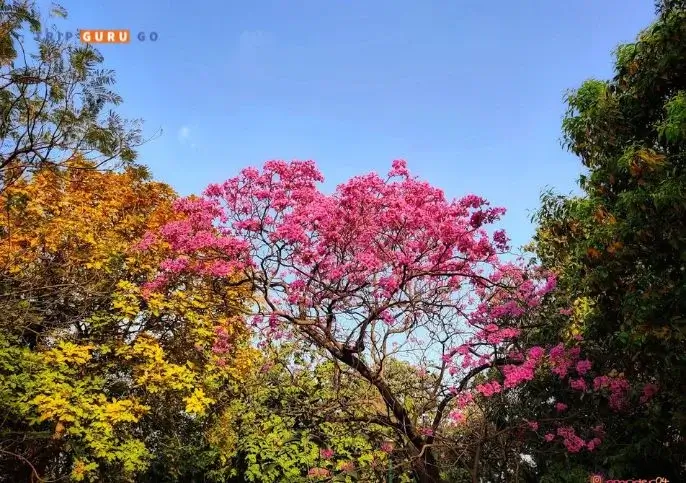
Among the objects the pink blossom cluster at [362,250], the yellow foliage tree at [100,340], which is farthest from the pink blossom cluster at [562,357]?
the yellow foliage tree at [100,340]

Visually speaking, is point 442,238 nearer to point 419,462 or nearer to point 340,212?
point 340,212

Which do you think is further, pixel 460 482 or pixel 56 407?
pixel 460 482

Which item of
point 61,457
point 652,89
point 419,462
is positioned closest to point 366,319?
point 419,462

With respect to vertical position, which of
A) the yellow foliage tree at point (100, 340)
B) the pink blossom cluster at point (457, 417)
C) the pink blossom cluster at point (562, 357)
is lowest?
the pink blossom cluster at point (457, 417)

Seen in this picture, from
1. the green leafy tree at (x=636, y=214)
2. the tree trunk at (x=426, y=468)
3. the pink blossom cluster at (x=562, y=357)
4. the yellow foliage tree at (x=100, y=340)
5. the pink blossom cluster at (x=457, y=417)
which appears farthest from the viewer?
the pink blossom cluster at (x=457, y=417)

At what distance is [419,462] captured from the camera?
8062 millimetres

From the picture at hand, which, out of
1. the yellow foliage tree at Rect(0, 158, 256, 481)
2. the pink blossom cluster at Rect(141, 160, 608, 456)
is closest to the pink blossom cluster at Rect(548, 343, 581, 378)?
the pink blossom cluster at Rect(141, 160, 608, 456)

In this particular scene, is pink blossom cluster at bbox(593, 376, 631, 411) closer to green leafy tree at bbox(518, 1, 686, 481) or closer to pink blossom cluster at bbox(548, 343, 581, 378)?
green leafy tree at bbox(518, 1, 686, 481)

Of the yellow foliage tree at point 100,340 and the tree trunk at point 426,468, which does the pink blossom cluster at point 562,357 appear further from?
the yellow foliage tree at point 100,340

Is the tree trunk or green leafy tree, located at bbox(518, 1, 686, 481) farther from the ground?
green leafy tree, located at bbox(518, 1, 686, 481)

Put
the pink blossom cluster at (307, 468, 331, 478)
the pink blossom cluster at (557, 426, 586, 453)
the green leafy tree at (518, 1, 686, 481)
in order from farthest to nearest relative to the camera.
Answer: the pink blossom cluster at (307, 468, 331, 478)
the pink blossom cluster at (557, 426, 586, 453)
the green leafy tree at (518, 1, 686, 481)

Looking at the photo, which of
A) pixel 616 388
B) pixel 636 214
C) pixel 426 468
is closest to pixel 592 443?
pixel 616 388

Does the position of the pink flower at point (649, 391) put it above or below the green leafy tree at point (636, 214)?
below

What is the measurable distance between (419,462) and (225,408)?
6.02 meters
